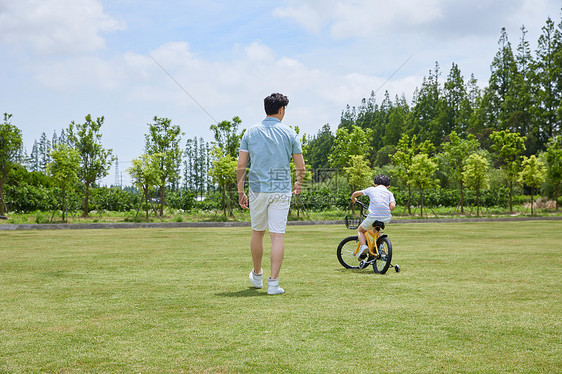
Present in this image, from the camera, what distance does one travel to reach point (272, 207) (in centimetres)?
540

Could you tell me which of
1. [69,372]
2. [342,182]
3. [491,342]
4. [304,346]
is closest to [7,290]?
[69,372]

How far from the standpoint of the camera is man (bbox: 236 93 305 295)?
17.6 ft

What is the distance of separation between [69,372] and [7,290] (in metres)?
3.29

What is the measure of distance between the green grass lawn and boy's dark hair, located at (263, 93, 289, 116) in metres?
2.07

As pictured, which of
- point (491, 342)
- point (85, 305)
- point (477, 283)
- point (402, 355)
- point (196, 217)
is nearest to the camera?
point (402, 355)

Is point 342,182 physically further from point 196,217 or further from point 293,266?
point 293,266

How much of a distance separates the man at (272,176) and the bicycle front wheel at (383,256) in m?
2.17

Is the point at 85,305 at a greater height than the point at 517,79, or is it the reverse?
the point at 517,79

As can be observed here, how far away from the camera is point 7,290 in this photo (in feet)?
18.3

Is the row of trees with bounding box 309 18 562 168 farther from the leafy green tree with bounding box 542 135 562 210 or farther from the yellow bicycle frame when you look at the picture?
the yellow bicycle frame

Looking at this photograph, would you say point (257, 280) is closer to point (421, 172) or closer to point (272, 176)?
point (272, 176)

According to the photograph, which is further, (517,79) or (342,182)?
(517,79)

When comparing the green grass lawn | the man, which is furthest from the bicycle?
the man

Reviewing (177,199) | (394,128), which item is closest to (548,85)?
(394,128)
